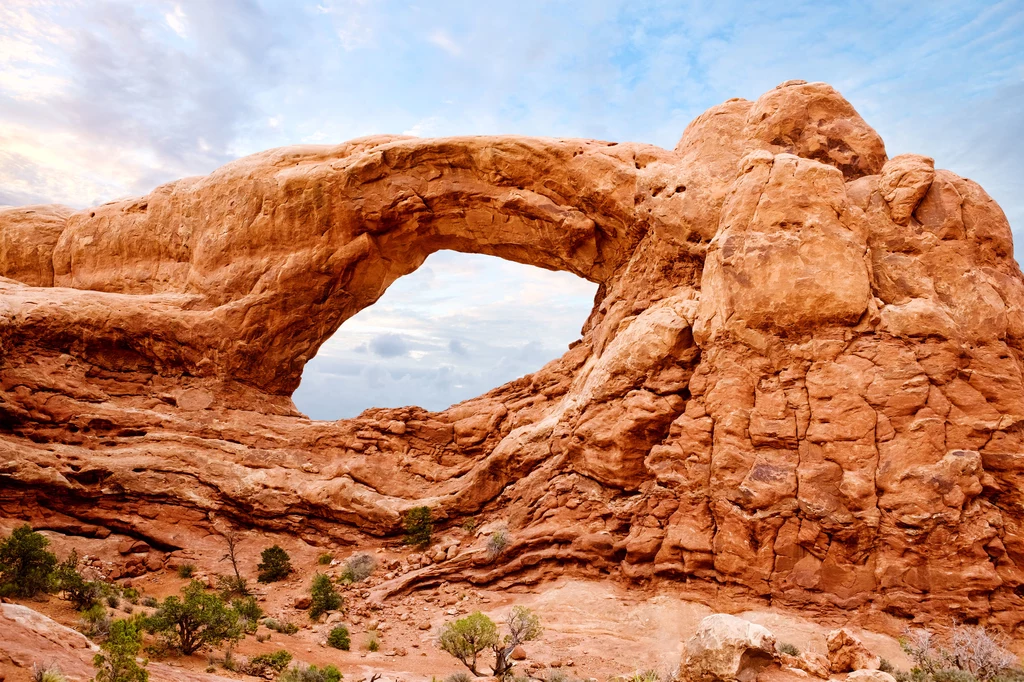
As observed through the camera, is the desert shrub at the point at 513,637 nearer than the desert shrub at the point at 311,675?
No

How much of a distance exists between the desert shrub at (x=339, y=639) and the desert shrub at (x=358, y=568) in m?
3.56

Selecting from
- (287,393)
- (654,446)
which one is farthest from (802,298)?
(287,393)

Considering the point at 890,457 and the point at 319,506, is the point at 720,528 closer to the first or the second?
the point at 890,457

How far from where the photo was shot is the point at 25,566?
14.7 m

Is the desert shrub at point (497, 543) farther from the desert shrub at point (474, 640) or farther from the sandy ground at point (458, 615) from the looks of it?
the desert shrub at point (474, 640)

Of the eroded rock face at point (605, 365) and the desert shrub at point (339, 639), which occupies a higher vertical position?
the eroded rock face at point (605, 365)

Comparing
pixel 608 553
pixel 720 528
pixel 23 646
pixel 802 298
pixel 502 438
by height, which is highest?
pixel 802 298

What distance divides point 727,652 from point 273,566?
48.7 feet

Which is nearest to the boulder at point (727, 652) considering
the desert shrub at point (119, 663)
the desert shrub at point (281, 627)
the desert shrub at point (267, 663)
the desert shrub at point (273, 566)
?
the desert shrub at point (267, 663)

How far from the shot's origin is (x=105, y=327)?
905 inches

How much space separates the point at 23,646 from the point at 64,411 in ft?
53.8

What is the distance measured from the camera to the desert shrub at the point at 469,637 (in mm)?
13406

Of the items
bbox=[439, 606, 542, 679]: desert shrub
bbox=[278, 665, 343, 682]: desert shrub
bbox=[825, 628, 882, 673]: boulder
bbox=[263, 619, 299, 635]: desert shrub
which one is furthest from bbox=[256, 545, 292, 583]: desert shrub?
bbox=[825, 628, 882, 673]: boulder

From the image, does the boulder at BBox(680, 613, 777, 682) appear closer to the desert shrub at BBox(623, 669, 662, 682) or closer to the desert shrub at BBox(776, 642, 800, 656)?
the desert shrub at BBox(623, 669, 662, 682)
